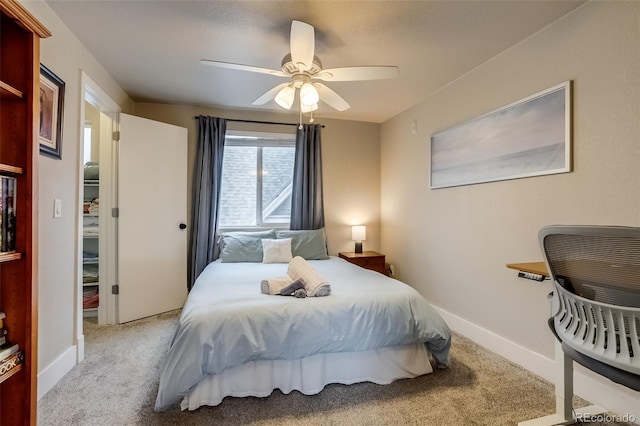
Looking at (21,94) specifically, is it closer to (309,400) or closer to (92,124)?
(309,400)

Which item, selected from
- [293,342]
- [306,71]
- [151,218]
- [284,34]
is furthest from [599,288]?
[151,218]

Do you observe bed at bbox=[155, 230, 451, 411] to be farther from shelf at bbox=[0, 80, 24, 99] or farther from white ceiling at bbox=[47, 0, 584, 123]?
white ceiling at bbox=[47, 0, 584, 123]

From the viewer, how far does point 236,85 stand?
3029 mm

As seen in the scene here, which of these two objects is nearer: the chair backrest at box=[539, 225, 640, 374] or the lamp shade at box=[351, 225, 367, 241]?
the chair backrest at box=[539, 225, 640, 374]

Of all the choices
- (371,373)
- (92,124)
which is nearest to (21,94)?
(371,373)

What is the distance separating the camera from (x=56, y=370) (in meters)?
1.98

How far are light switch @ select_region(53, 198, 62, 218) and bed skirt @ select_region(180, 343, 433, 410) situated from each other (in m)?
1.45

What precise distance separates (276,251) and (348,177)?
154cm

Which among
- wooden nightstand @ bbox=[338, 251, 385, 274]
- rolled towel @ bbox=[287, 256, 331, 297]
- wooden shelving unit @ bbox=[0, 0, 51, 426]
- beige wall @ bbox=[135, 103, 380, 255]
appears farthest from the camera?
beige wall @ bbox=[135, 103, 380, 255]

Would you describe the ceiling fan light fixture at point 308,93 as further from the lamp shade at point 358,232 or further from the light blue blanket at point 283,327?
the lamp shade at point 358,232

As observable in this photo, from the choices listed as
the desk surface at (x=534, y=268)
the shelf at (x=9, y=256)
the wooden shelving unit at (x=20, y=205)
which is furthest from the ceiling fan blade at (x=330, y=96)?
the shelf at (x=9, y=256)

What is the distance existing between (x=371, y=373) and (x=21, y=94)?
2299 millimetres

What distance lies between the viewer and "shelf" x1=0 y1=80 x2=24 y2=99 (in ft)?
3.91

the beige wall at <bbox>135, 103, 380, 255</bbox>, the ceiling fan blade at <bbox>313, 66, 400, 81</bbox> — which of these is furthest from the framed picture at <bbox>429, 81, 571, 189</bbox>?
the beige wall at <bbox>135, 103, 380, 255</bbox>
